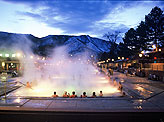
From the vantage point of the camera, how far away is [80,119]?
670 cm

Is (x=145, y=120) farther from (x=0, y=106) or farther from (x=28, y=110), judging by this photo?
(x=0, y=106)

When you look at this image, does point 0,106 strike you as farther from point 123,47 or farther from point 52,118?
point 123,47

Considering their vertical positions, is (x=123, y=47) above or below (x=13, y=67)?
above

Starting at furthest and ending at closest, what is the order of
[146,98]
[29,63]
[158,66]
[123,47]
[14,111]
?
[123,47], [29,63], [158,66], [146,98], [14,111]

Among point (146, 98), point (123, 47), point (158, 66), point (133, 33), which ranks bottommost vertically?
point (146, 98)

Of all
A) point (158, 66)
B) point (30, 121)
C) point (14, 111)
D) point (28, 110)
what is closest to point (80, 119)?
point (30, 121)

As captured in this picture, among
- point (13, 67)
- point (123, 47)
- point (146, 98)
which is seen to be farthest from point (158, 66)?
point (13, 67)

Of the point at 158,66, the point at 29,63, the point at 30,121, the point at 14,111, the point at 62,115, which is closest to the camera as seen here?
the point at 30,121

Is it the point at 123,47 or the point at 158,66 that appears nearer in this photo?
the point at 158,66

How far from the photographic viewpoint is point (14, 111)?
7.68 metres

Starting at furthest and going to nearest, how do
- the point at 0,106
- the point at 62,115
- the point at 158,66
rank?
the point at 158,66 → the point at 0,106 → the point at 62,115

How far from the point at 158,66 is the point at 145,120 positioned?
60.8ft

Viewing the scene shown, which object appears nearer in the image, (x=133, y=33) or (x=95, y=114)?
(x=95, y=114)

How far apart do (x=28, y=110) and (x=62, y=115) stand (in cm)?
211
